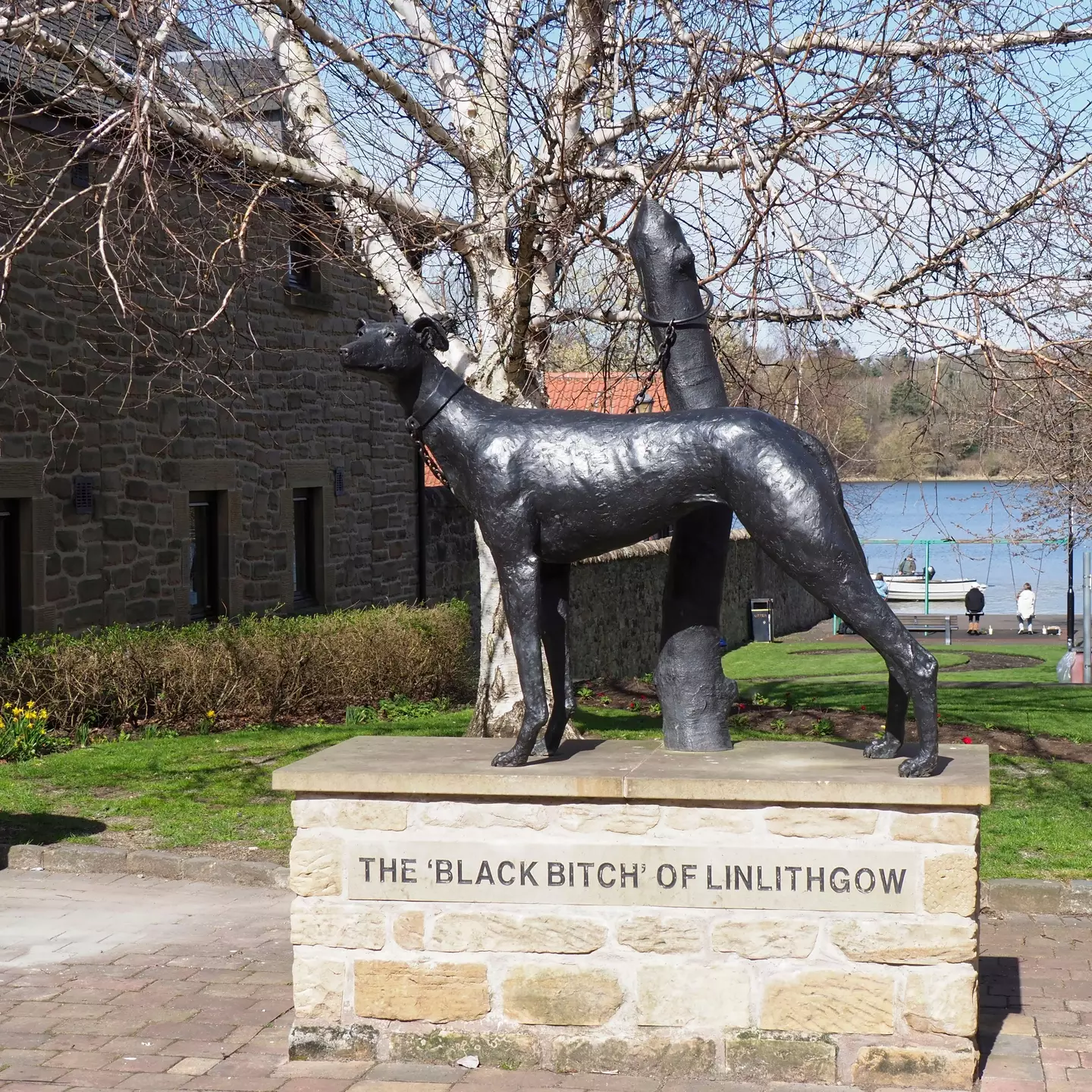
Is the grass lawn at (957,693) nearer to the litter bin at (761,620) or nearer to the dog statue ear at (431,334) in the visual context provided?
the litter bin at (761,620)

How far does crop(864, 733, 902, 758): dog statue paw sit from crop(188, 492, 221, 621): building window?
12.3 meters

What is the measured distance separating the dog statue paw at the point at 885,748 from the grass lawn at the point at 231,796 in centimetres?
273

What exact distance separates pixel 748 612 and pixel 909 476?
24.1m

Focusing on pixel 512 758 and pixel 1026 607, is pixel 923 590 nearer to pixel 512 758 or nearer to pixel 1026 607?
pixel 1026 607

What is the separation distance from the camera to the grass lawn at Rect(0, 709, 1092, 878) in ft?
29.8

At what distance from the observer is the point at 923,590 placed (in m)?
49.6

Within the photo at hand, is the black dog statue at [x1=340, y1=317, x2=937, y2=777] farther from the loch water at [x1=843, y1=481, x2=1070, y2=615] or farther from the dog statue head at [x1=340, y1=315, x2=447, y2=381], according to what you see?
the loch water at [x1=843, y1=481, x2=1070, y2=615]

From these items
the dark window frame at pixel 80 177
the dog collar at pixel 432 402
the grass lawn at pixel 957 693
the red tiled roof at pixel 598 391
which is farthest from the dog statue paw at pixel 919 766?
the dark window frame at pixel 80 177

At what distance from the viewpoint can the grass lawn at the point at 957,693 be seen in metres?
14.1

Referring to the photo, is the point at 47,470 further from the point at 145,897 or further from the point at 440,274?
the point at 145,897

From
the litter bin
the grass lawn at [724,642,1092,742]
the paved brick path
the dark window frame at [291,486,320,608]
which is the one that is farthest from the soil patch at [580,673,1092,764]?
the litter bin

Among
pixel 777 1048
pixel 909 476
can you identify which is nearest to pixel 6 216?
pixel 909 476

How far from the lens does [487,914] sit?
18.4ft

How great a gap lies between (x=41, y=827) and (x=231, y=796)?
1419 millimetres
